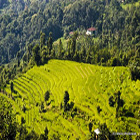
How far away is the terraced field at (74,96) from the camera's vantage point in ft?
171

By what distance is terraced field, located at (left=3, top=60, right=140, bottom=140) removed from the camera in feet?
171

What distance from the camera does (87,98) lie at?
5984 centimetres

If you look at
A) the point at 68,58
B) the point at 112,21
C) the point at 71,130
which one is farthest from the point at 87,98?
the point at 112,21

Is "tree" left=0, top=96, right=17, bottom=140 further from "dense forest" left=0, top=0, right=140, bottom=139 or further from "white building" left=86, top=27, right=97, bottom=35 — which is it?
"white building" left=86, top=27, right=97, bottom=35

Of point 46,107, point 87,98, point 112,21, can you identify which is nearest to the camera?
point 87,98

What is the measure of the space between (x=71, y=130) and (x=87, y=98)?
36.8ft

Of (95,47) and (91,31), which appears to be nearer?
(95,47)

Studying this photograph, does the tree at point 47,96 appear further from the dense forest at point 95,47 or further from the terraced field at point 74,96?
the dense forest at point 95,47

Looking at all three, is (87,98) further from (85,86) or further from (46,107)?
(46,107)

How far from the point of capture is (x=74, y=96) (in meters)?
63.0

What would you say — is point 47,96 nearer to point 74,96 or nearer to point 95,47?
point 74,96

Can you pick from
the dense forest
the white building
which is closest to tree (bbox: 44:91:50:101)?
the dense forest

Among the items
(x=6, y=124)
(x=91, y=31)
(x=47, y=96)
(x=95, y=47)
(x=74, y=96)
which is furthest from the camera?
(x=91, y=31)

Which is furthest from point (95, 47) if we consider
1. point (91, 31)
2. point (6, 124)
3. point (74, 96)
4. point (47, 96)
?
point (6, 124)
